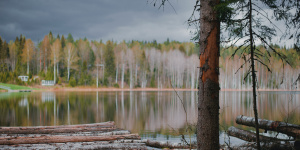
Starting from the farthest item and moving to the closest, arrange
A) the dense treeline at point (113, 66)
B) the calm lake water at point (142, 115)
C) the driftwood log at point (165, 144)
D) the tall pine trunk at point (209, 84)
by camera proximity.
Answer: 1. the dense treeline at point (113, 66)
2. the calm lake water at point (142, 115)
3. the driftwood log at point (165, 144)
4. the tall pine trunk at point (209, 84)

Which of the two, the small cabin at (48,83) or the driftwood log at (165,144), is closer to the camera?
the driftwood log at (165,144)

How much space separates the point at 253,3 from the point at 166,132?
302 inches

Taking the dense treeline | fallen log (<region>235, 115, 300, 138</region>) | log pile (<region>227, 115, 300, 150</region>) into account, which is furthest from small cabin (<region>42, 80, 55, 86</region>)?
log pile (<region>227, 115, 300, 150</region>)

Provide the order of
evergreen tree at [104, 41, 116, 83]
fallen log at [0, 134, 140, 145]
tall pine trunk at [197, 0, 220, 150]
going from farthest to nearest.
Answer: evergreen tree at [104, 41, 116, 83] → fallen log at [0, 134, 140, 145] → tall pine trunk at [197, 0, 220, 150]

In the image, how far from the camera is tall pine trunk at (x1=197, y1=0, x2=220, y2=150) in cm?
311

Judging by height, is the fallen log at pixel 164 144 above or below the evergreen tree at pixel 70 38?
below

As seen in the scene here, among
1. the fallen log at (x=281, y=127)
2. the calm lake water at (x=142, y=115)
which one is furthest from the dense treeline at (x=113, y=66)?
the fallen log at (x=281, y=127)

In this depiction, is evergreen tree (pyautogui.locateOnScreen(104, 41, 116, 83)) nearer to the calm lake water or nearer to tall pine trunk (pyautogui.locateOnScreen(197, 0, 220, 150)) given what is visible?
the calm lake water

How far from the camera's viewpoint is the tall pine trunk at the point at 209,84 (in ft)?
10.2

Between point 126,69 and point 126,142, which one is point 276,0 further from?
point 126,69

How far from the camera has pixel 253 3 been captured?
163 inches

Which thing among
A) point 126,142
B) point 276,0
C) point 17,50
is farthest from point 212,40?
point 17,50

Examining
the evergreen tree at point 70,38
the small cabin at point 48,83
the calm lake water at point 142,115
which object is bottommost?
the calm lake water at point 142,115

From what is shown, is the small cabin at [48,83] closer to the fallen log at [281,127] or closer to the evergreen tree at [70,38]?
the evergreen tree at [70,38]
